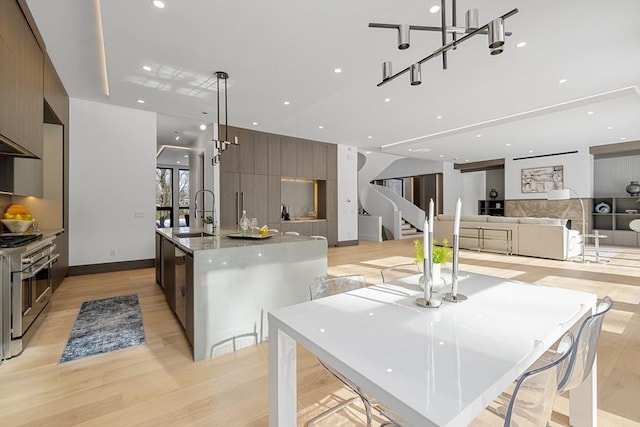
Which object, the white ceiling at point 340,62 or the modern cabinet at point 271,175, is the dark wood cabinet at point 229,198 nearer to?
the modern cabinet at point 271,175

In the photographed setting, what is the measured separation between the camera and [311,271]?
10.0ft

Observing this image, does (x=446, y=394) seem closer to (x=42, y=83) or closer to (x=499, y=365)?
(x=499, y=365)

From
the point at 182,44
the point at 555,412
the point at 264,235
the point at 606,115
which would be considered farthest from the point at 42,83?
the point at 606,115

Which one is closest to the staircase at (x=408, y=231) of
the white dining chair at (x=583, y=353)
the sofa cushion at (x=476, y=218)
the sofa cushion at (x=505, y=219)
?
the sofa cushion at (x=476, y=218)

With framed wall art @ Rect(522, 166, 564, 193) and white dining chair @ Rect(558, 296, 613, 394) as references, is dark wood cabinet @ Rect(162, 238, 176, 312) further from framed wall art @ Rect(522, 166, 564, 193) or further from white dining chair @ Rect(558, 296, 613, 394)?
framed wall art @ Rect(522, 166, 564, 193)

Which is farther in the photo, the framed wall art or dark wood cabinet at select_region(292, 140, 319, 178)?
the framed wall art

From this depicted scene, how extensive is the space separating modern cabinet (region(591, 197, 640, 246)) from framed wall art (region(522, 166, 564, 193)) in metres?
1.21

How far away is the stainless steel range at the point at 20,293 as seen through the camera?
2.30m

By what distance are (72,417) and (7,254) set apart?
1.43m

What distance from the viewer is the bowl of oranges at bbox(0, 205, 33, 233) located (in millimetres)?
3205

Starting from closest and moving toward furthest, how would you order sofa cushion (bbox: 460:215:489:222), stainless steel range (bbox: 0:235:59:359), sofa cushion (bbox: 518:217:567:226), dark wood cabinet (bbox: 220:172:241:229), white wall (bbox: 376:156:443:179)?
stainless steel range (bbox: 0:235:59:359) → sofa cushion (bbox: 518:217:567:226) → dark wood cabinet (bbox: 220:172:241:229) → sofa cushion (bbox: 460:215:489:222) → white wall (bbox: 376:156:443:179)

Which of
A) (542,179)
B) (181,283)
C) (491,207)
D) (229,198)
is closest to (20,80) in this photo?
(181,283)

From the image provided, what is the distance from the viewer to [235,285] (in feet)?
8.28

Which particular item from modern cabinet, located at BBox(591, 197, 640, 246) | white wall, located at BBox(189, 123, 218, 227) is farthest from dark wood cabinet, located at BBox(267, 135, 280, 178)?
modern cabinet, located at BBox(591, 197, 640, 246)
